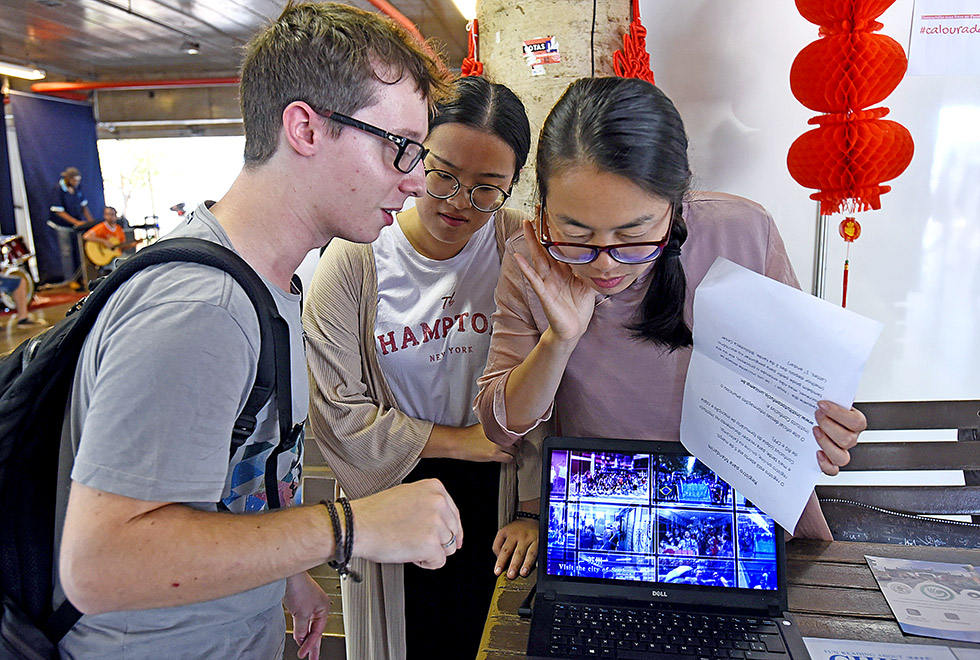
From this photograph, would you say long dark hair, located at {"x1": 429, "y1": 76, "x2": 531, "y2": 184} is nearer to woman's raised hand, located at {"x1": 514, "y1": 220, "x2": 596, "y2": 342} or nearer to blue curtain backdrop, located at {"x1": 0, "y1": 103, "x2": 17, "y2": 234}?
woman's raised hand, located at {"x1": 514, "y1": 220, "x2": 596, "y2": 342}

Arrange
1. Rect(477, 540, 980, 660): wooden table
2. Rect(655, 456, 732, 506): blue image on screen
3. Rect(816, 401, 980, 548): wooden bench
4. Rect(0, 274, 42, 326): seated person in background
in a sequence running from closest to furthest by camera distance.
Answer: Rect(477, 540, 980, 660): wooden table, Rect(655, 456, 732, 506): blue image on screen, Rect(816, 401, 980, 548): wooden bench, Rect(0, 274, 42, 326): seated person in background

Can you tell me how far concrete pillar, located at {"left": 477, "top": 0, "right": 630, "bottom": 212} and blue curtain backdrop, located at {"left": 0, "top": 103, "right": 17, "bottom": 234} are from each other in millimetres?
11312

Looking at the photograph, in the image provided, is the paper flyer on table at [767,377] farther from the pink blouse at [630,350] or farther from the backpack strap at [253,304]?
the backpack strap at [253,304]

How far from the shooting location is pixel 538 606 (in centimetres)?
110

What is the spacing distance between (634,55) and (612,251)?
1.45 m

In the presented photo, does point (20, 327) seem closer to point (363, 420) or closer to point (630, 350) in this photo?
point (363, 420)

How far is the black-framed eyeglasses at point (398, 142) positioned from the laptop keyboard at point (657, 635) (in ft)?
2.37

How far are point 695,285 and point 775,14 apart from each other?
162 cm

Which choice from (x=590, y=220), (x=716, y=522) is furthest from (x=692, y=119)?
(x=716, y=522)

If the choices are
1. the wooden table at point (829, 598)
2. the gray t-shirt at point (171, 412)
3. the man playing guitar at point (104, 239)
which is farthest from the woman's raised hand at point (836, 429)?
the man playing guitar at point (104, 239)

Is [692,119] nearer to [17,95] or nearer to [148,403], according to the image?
[148,403]

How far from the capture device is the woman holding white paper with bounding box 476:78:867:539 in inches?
44.2

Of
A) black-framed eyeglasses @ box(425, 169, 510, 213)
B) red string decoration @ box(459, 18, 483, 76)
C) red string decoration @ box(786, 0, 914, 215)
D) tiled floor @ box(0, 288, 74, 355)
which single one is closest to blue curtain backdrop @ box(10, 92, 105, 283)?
tiled floor @ box(0, 288, 74, 355)

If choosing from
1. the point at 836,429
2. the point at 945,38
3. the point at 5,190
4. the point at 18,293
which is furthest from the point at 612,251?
Result: the point at 5,190
